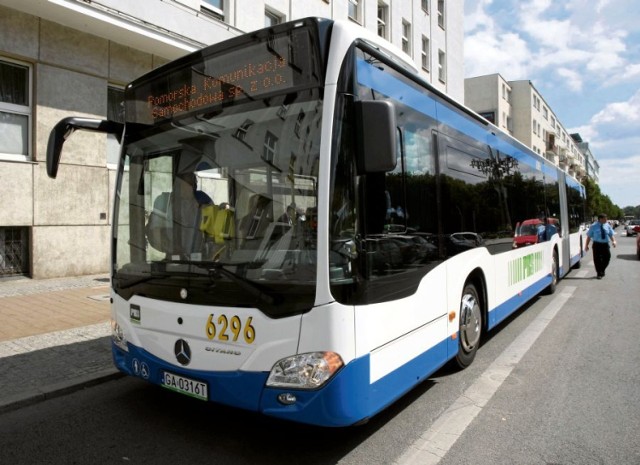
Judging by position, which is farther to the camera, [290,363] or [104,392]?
[104,392]

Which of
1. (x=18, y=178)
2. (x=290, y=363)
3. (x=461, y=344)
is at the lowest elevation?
(x=461, y=344)

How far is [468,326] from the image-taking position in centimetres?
474

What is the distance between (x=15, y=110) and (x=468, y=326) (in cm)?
1009

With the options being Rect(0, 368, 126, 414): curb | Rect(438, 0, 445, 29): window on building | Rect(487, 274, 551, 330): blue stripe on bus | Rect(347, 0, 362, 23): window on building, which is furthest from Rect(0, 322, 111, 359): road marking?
Rect(438, 0, 445, 29): window on building

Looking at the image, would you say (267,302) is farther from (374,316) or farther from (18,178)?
(18,178)

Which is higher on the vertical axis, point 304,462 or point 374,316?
point 374,316

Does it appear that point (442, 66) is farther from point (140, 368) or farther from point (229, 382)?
point (229, 382)

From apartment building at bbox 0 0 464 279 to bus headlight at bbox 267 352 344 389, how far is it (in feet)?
30.2

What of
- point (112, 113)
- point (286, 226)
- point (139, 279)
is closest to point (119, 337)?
point (139, 279)

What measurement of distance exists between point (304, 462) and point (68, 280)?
8811mm

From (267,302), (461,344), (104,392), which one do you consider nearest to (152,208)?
(267,302)

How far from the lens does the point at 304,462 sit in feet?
9.79

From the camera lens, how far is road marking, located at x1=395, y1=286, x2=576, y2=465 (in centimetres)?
307

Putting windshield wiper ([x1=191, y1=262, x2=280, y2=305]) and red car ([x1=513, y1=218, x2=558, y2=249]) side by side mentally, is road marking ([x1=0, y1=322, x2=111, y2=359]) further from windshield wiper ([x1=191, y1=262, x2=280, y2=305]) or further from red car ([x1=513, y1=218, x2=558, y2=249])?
red car ([x1=513, y1=218, x2=558, y2=249])
